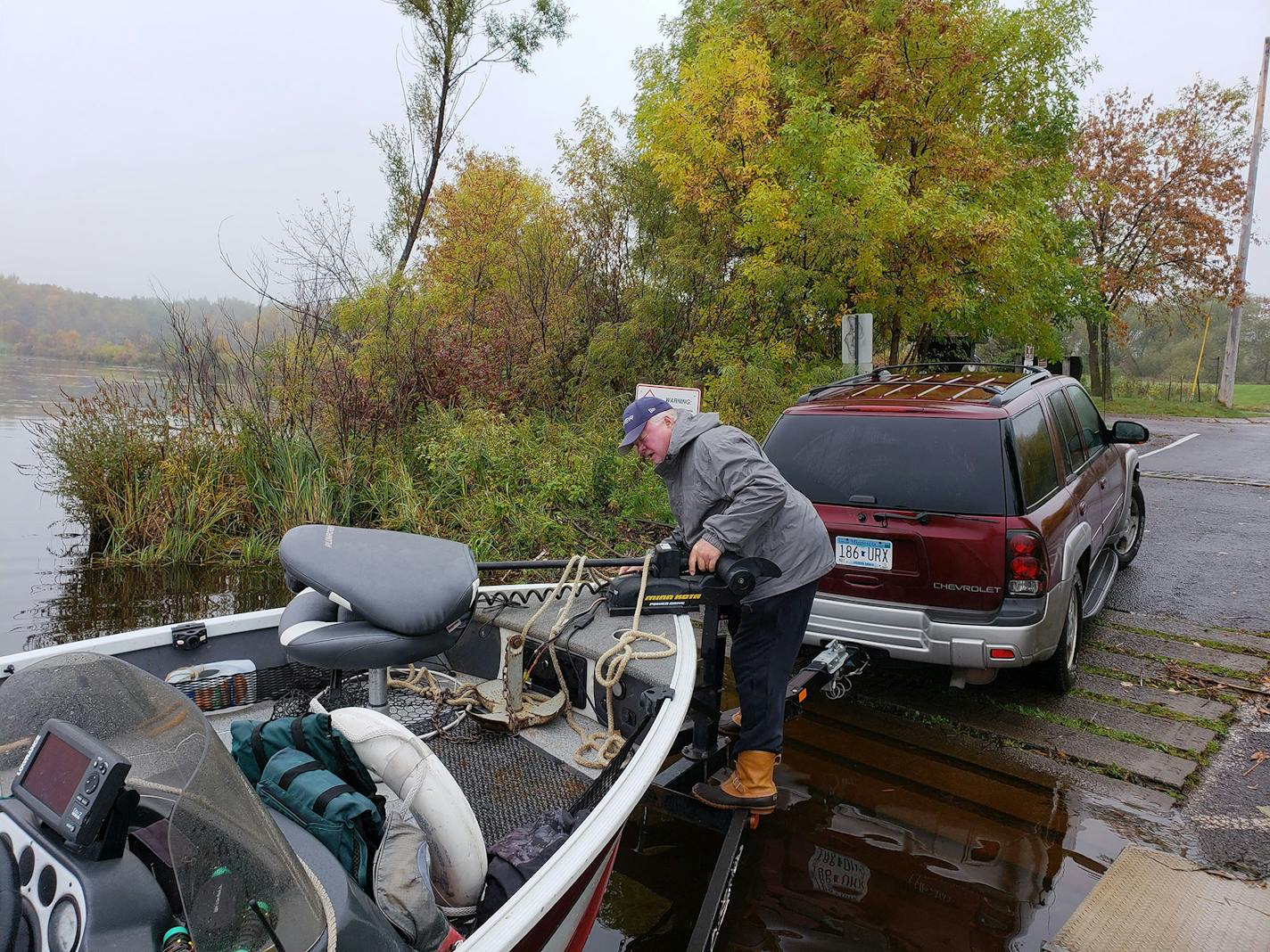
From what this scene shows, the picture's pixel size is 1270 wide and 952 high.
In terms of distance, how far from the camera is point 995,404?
4.27 meters

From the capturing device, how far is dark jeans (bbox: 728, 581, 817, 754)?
3.25 meters

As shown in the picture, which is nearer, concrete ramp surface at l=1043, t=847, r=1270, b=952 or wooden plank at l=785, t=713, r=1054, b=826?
concrete ramp surface at l=1043, t=847, r=1270, b=952

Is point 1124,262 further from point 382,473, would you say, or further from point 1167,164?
point 382,473

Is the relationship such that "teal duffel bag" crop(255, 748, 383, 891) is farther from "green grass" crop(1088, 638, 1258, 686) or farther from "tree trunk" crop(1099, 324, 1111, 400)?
"tree trunk" crop(1099, 324, 1111, 400)

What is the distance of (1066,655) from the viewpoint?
466cm

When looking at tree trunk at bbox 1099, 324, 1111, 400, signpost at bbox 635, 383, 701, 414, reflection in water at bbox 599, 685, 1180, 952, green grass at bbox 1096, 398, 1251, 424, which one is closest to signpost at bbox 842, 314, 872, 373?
signpost at bbox 635, 383, 701, 414

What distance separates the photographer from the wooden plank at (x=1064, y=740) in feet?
13.1

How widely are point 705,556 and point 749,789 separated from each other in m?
1.07

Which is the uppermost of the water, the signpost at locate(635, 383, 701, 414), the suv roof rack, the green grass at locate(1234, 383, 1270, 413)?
the suv roof rack

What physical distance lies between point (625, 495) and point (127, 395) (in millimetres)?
5165

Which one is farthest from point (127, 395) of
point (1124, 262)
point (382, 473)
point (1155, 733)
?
point (1124, 262)

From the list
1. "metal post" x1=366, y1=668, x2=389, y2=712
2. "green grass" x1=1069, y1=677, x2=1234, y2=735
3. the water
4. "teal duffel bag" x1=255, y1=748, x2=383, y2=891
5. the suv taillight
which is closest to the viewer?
"teal duffel bag" x1=255, y1=748, x2=383, y2=891

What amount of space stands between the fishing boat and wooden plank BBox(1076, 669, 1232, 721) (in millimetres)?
3048

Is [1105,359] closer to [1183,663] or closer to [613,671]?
[1183,663]
